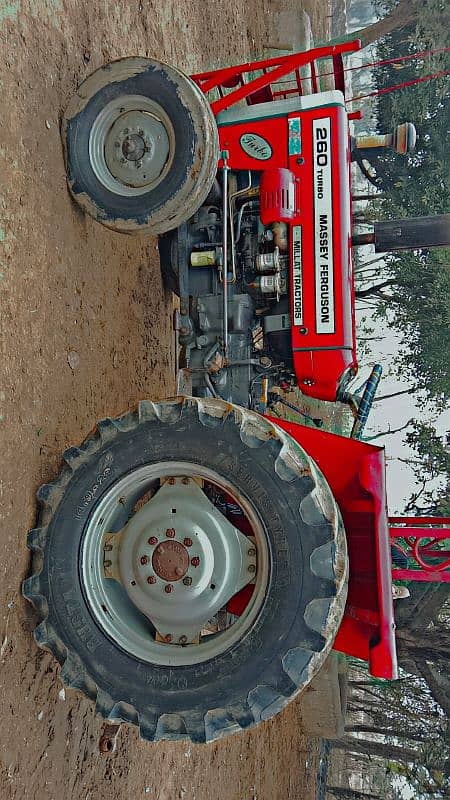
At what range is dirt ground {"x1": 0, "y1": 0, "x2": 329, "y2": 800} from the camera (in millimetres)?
2557

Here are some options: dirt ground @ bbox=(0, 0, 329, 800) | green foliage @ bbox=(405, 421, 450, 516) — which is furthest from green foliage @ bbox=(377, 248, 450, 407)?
dirt ground @ bbox=(0, 0, 329, 800)

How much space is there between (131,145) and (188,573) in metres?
1.97

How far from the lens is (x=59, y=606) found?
→ 7.89ft

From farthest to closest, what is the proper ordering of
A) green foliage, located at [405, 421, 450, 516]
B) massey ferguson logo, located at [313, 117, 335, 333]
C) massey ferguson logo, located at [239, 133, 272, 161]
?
green foliage, located at [405, 421, 450, 516]
massey ferguson logo, located at [239, 133, 272, 161]
massey ferguson logo, located at [313, 117, 335, 333]

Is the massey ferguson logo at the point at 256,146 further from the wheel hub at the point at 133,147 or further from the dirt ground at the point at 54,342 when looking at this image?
the dirt ground at the point at 54,342

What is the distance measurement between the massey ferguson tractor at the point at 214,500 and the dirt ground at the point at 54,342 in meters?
0.14

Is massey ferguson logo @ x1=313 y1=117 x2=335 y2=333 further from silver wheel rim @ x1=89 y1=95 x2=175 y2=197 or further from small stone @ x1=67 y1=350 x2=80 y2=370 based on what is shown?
small stone @ x1=67 y1=350 x2=80 y2=370

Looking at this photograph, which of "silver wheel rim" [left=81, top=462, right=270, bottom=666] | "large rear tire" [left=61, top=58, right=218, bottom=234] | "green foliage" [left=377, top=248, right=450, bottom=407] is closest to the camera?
"silver wheel rim" [left=81, top=462, right=270, bottom=666]

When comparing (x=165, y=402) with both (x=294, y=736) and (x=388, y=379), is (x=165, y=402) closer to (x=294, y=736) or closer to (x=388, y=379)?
(x=294, y=736)

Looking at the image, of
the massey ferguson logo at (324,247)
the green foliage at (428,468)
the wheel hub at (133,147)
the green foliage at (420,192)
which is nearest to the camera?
the wheel hub at (133,147)

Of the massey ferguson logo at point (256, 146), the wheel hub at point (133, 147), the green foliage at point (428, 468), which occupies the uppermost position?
the massey ferguson logo at point (256, 146)

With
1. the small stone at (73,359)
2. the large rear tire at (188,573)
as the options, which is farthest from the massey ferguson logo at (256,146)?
the large rear tire at (188,573)

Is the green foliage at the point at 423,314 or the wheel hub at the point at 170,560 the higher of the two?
the green foliage at the point at 423,314

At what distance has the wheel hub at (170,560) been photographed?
244 centimetres
